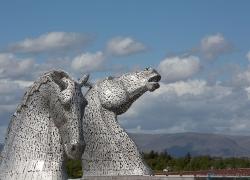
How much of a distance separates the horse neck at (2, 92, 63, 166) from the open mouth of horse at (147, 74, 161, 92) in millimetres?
9393

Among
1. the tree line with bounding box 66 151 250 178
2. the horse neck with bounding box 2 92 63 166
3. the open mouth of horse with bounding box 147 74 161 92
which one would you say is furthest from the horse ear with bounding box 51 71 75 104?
the tree line with bounding box 66 151 250 178

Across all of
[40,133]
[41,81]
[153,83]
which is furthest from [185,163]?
[41,81]

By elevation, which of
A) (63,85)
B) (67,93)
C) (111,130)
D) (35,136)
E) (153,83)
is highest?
(153,83)

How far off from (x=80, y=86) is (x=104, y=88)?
934 centimetres

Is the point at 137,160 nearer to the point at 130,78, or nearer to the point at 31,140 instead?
the point at 130,78

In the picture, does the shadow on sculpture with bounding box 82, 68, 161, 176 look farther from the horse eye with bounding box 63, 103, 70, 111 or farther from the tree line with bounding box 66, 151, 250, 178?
the tree line with bounding box 66, 151, 250, 178

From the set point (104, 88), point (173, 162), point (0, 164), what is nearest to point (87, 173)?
point (104, 88)

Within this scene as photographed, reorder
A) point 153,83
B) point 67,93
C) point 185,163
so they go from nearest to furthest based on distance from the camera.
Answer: point 67,93
point 153,83
point 185,163

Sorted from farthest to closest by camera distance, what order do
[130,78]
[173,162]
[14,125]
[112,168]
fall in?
1. [173,162]
2. [130,78]
3. [112,168]
4. [14,125]

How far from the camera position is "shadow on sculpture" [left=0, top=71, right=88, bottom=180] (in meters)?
10.8

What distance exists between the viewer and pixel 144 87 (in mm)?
20672

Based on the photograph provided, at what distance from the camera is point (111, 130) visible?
64.8 feet

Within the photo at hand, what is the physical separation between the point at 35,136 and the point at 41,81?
955mm

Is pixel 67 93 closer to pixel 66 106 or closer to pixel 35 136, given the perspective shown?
pixel 66 106
